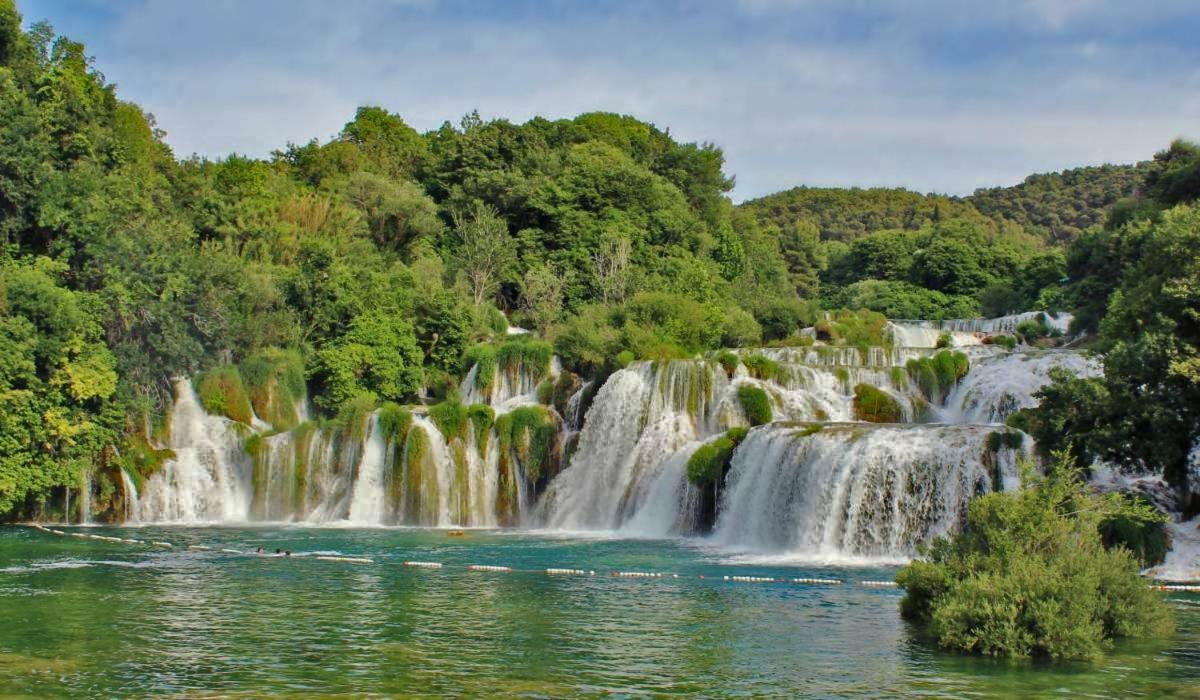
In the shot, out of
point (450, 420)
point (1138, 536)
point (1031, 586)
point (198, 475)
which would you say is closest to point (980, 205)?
point (450, 420)

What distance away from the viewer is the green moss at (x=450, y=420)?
122 feet

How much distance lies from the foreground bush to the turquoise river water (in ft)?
1.29

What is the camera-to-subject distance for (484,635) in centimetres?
1769

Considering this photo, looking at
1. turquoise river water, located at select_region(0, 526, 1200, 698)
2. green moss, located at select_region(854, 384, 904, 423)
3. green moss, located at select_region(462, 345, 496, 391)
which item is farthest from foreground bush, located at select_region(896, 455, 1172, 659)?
green moss, located at select_region(462, 345, 496, 391)

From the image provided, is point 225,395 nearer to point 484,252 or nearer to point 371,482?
point 371,482

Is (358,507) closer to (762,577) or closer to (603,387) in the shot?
(603,387)

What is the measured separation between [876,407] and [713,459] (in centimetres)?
625

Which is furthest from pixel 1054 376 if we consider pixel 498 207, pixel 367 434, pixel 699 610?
pixel 498 207

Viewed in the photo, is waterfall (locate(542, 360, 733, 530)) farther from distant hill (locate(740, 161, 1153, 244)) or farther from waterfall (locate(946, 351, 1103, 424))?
distant hill (locate(740, 161, 1153, 244))

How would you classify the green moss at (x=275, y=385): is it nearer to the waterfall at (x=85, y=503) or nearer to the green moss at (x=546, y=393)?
the waterfall at (x=85, y=503)

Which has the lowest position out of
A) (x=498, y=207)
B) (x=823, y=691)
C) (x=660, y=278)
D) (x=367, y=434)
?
(x=823, y=691)

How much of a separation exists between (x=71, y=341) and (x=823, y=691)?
1068 inches

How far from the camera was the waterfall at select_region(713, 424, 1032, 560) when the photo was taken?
26.2 metres

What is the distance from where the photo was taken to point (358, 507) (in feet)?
121
